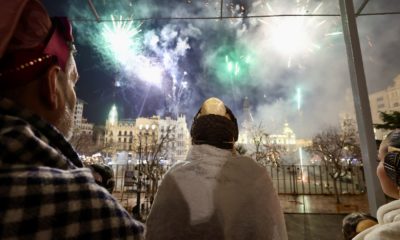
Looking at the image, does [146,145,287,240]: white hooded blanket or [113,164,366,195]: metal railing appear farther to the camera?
[113,164,366,195]: metal railing

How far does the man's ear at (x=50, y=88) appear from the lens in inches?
31.5

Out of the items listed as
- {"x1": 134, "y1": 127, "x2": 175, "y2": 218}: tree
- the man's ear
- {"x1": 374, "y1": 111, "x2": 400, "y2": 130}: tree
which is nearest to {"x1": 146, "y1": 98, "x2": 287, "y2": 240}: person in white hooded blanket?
the man's ear

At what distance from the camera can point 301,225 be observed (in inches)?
263

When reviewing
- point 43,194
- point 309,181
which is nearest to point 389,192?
point 43,194

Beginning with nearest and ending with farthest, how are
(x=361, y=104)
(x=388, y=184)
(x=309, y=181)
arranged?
(x=388, y=184)
(x=361, y=104)
(x=309, y=181)

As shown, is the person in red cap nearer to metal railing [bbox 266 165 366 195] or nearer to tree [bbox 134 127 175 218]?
tree [bbox 134 127 175 218]

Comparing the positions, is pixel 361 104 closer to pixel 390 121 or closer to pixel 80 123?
pixel 390 121

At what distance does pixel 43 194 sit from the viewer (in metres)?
0.59

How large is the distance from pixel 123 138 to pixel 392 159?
6203 cm

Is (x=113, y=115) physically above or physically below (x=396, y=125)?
above

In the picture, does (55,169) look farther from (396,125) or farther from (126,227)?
(396,125)

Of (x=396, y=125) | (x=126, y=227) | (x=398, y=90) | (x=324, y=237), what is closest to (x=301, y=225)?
(x=324, y=237)

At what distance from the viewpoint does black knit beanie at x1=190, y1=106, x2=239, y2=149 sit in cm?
185

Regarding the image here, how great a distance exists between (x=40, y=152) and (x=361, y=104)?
387 centimetres
